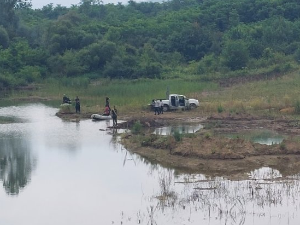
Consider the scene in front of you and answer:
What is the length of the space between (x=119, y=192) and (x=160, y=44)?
39.5 m

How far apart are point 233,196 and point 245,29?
133 feet

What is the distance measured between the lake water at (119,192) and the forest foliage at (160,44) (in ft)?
76.2

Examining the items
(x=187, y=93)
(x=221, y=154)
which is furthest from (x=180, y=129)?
(x=187, y=93)

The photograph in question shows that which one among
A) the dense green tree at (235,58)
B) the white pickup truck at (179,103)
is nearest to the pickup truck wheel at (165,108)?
the white pickup truck at (179,103)

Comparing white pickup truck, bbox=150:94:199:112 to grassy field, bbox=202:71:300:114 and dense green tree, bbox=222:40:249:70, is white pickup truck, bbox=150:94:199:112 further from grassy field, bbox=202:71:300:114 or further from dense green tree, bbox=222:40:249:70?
dense green tree, bbox=222:40:249:70

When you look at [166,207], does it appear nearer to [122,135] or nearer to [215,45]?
[122,135]

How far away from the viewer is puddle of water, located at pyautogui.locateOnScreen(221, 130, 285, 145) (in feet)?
83.9

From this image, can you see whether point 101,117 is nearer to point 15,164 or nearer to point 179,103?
point 179,103

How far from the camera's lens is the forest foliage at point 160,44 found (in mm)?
48625

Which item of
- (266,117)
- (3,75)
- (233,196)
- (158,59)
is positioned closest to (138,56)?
(158,59)

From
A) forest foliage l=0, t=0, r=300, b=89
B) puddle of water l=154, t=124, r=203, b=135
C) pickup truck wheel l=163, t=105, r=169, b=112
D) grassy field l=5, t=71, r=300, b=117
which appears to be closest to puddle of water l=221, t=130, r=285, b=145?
puddle of water l=154, t=124, r=203, b=135

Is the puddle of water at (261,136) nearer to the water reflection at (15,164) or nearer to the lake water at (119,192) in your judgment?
the lake water at (119,192)

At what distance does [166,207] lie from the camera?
56.3 ft

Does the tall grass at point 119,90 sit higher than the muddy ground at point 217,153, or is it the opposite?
the tall grass at point 119,90
